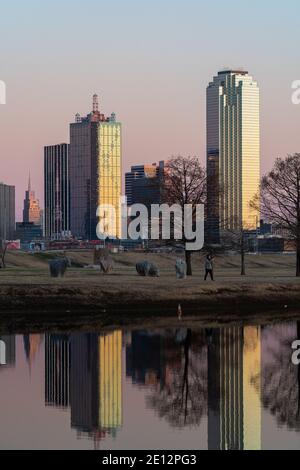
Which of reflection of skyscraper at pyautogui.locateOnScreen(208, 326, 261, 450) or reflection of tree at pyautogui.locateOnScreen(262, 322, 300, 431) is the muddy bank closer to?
reflection of skyscraper at pyautogui.locateOnScreen(208, 326, 261, 450)

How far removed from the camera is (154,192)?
89.9 m

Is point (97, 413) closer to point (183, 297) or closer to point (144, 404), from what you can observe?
point (144, 404)

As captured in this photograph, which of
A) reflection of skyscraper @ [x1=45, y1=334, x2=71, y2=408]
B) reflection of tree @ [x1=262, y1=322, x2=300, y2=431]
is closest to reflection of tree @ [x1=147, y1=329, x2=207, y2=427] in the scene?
reflection of tree @ [x1=262, y1=322, x2=300, y2=431]

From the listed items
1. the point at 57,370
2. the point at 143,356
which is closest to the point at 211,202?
the point at 143,356

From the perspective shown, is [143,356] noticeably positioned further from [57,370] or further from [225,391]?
[225,391]

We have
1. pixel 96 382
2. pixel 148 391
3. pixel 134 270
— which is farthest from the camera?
pixel 134 270

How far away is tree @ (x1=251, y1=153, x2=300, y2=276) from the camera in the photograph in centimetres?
7850

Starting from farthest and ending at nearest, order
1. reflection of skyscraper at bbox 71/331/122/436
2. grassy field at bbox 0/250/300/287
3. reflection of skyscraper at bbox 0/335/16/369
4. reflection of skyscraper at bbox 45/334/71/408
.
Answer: grassy field at bbox 0/250/300/287 → reflection of skyscraper at bbox 0/335/16/369 → reflection of skyscraper at bbox 45/334/71/408 → reflection of skyscraper at bbox 71/331/122/436

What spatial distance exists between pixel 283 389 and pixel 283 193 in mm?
52353

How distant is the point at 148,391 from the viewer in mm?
28250

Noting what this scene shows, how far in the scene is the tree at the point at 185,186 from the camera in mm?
77062

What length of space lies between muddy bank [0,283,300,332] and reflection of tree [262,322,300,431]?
1409 centimetres

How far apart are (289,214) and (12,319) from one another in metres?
36.5

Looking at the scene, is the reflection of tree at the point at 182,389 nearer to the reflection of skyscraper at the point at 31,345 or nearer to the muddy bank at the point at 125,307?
the reflection of skyscraper at the point at 31,345
